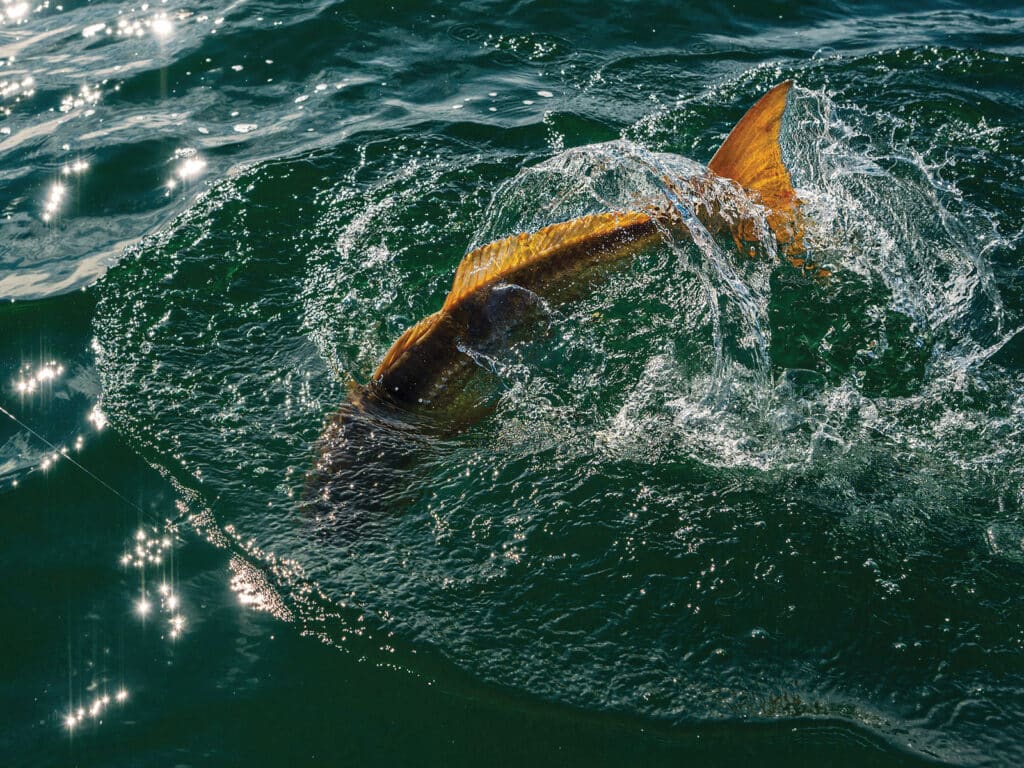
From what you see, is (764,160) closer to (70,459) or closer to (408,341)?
(408,341)

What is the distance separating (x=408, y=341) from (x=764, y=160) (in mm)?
1939

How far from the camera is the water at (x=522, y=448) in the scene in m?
2.73

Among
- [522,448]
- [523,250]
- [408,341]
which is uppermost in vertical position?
[523,250]

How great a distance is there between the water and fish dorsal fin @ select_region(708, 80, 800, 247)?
16cm

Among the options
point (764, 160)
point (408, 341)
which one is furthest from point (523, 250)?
point (764, 160)

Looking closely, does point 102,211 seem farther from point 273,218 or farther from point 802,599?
point 802,599

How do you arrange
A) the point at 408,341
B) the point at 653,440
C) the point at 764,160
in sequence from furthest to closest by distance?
1. the point at 764,160
2. the point at 408,341
3. the point at 653,440

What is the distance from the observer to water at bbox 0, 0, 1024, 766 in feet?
8.95

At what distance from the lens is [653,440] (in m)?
3.62

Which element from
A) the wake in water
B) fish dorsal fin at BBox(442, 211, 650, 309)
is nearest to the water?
the wake in water

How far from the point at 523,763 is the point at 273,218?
12.0 ft

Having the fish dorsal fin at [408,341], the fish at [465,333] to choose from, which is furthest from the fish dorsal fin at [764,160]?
the fish dorsal fin at [408,341]

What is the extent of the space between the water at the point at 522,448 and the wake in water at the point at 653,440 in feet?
0.05

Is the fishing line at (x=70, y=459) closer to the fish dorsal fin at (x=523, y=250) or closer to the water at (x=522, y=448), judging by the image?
the water at (x=522, y=448)
